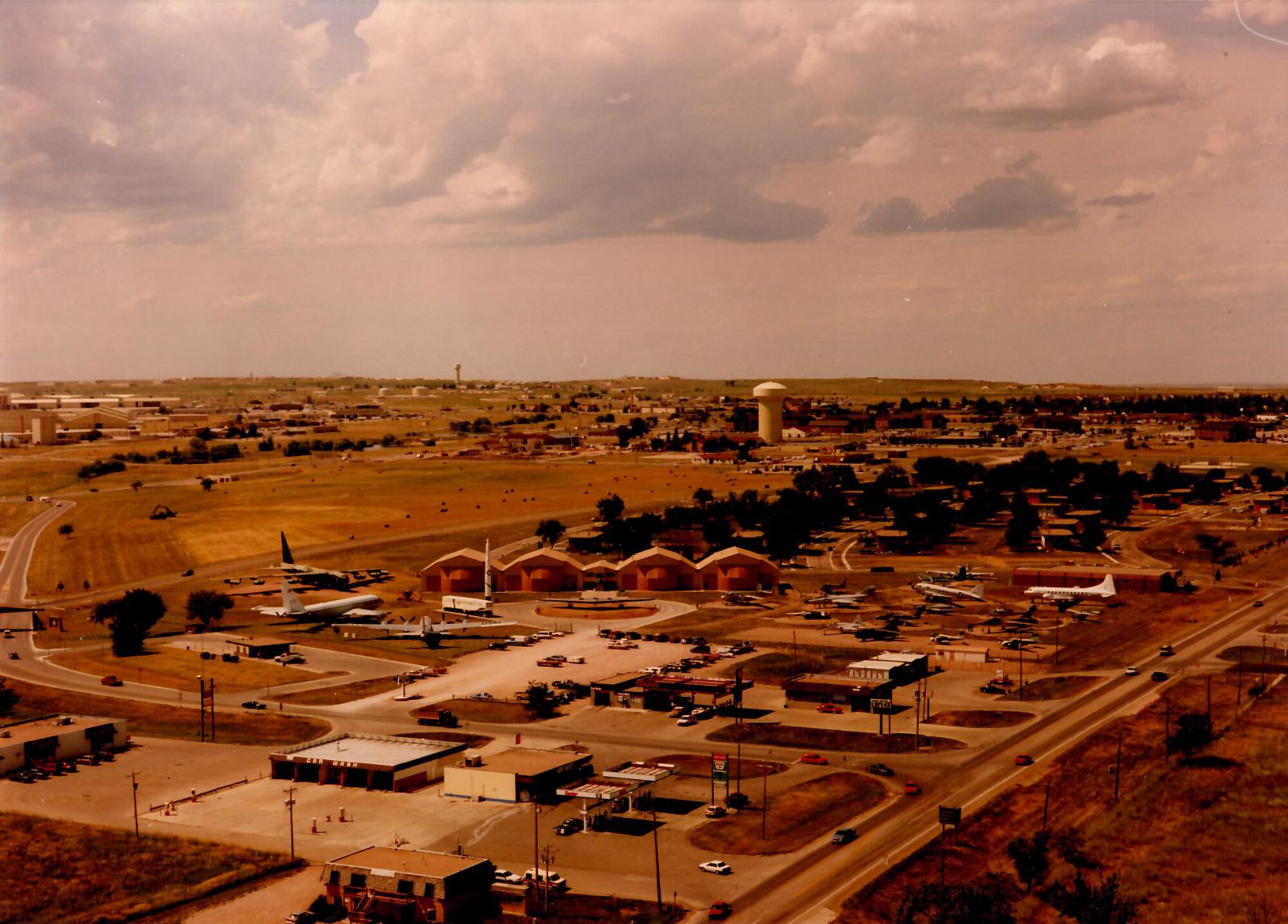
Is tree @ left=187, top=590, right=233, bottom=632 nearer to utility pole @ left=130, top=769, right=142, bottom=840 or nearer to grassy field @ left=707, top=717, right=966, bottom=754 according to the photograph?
utility pole @ left=130, top=769, right=142, bottom=840

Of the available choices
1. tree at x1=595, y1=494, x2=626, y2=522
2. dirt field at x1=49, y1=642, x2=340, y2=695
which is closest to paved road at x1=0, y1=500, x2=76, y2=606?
dirt field at x1=49, y1=642, x2=340, y2=695

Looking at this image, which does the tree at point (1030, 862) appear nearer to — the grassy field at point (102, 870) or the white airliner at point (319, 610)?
the grassy field at point (102, 870)

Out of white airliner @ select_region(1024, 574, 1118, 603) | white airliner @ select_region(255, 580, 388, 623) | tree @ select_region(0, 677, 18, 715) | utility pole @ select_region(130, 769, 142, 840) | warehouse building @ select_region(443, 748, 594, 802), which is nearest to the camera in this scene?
utility pole @ select_region(130, 769, 142, 840)

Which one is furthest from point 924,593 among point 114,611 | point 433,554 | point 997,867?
point 114,611

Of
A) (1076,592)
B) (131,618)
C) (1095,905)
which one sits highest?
(131,618)

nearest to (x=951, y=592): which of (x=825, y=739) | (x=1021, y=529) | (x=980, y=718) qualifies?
(x=1021, y=529)

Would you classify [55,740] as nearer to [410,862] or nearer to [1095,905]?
[410,862]

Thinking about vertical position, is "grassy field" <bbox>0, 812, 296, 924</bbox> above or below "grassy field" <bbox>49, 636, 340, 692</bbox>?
below

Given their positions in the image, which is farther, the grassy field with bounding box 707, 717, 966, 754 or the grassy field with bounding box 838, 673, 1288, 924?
the grassy field with bounding box 707, 717, 966, 754
